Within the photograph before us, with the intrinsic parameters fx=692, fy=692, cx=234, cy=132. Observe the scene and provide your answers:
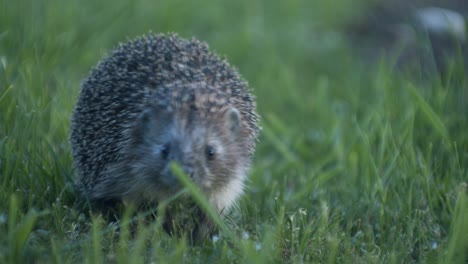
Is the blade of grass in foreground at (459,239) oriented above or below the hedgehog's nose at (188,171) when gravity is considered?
below

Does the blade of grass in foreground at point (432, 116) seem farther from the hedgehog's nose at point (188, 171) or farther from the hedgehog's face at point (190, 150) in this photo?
the hedgehog's nose at point (188, 171)

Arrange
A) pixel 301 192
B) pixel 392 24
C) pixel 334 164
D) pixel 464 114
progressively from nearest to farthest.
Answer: pixel 301 192, pixel 464 114, pixel 334 164, pixel 392 24

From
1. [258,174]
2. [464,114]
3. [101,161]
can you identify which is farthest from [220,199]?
[464,114]

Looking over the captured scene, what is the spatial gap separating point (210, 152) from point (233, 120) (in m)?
0.39

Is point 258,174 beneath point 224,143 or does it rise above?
beneath

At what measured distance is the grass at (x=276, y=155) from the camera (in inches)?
169

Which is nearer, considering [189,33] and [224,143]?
[224,143]

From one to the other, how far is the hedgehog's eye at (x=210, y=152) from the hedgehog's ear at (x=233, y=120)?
0.97ft

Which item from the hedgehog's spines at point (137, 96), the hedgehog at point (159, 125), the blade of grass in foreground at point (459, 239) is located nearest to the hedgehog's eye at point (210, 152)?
the hedgehog at point (159, 125)

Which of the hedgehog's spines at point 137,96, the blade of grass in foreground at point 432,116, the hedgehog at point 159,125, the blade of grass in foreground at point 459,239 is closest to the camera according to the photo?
the blade of grass in foreground at point 459,239

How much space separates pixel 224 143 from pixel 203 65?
68cm

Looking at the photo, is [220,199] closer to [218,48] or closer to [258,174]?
[258,174]

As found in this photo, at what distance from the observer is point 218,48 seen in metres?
8.63

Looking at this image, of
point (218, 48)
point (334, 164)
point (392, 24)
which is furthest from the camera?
point (392, 24)
